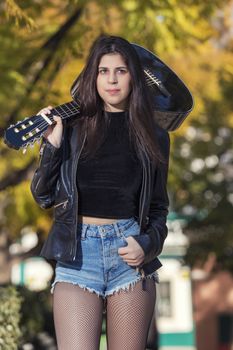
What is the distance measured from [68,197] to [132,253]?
1.19 ft

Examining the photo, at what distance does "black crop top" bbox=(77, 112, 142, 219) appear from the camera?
4047 mm

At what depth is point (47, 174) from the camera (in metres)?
4.07

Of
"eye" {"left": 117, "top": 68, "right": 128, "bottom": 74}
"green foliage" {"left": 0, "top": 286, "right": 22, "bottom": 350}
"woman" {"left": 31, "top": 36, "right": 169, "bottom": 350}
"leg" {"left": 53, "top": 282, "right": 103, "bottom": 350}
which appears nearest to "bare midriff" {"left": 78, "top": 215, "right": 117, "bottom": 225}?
"woman" {"left": 31, "top": 36, "right": 169, "bottom": 350}

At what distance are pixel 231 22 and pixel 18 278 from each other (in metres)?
15.8

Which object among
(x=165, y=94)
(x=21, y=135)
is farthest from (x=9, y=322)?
(x=21, y=135)

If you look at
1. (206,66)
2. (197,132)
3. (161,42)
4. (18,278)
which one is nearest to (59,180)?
(161,42)

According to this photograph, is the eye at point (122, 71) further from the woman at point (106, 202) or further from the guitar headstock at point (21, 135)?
the guitar headstock at point (21, 135)

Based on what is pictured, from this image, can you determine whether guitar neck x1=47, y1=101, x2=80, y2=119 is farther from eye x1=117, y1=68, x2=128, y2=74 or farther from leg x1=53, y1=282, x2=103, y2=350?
leg x1=53, y1=282, x2=103, y2=350

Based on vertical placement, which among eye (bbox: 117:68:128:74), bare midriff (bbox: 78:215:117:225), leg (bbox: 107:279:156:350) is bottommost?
leg (bbox: 107:279:156:350)

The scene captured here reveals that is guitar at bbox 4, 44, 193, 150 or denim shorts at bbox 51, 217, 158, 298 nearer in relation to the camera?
denim shorts at bbox 51, 217, 158, 298

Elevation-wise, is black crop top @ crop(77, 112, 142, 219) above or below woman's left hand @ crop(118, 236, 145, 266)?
above

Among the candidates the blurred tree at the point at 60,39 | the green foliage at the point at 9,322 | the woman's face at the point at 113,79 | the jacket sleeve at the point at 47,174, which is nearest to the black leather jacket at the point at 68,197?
the jacket sleeve at the point at 47,174

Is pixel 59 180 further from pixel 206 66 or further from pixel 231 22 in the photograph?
pixel 231 22

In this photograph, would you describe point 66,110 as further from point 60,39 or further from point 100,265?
point 60,39
